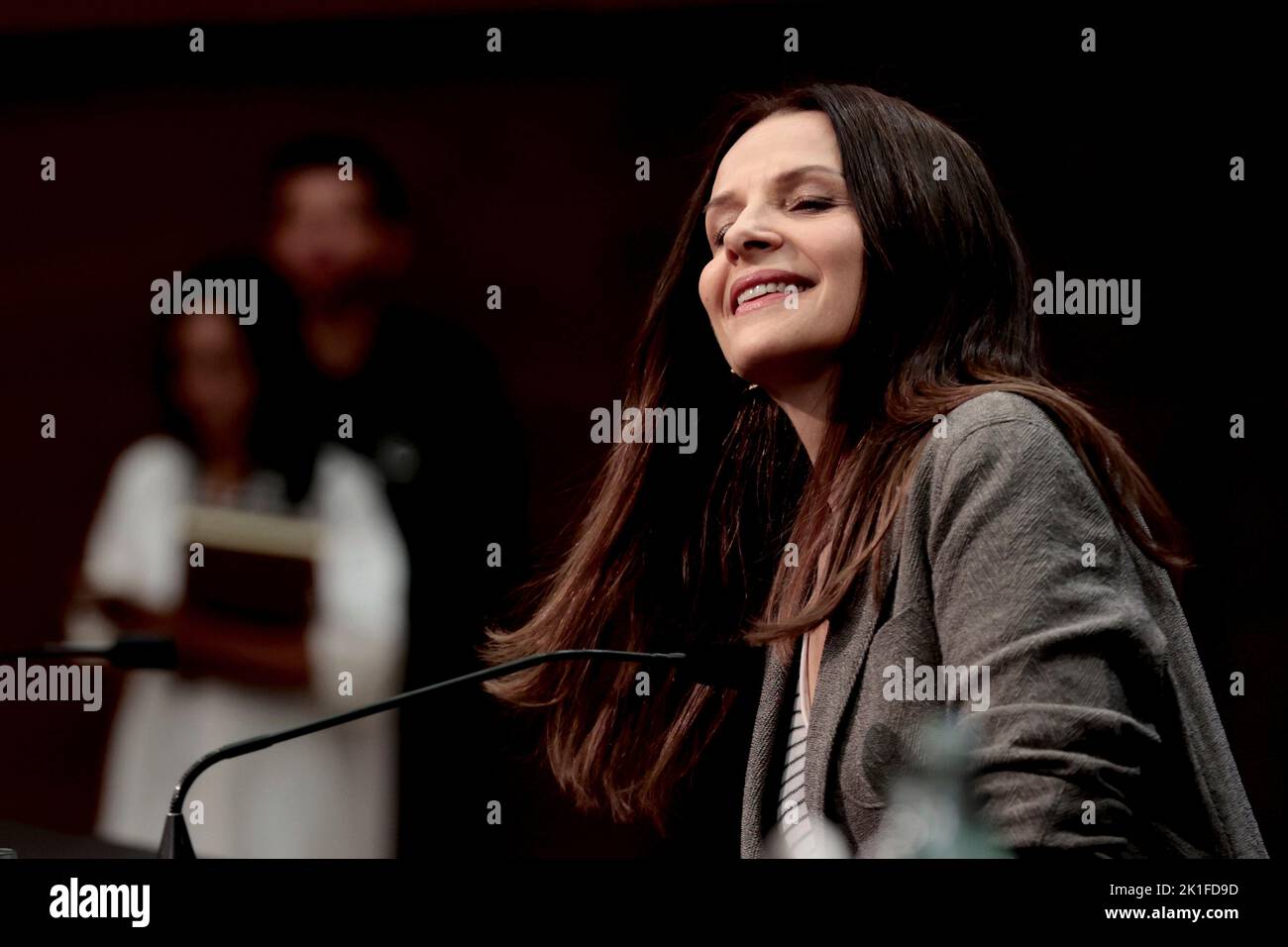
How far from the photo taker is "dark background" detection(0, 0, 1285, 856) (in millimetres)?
2154

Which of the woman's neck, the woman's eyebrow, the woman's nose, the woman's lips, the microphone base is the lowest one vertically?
the microphone base

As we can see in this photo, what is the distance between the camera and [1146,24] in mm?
2188

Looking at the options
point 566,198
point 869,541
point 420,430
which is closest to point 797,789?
point 869,541

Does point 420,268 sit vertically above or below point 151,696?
above

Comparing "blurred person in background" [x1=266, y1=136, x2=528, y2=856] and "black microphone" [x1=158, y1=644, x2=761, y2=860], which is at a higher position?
"blurred person in background" [x1=266, y1=136, x2=528, y2=856]

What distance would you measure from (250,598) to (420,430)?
37cm

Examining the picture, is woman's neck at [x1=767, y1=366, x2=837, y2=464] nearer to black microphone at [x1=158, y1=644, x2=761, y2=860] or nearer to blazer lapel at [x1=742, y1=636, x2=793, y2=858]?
blazer lapel at [x1=742, y1=636, x2=793, y2=858]

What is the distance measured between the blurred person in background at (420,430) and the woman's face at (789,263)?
0.53 metres

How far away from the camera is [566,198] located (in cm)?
230

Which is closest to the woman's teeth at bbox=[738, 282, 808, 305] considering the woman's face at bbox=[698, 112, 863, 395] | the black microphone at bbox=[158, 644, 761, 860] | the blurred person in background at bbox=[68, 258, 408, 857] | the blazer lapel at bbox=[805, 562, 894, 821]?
the woman's face at bbox=[698, 112, 863, 395]

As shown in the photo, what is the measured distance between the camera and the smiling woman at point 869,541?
1.48 meters

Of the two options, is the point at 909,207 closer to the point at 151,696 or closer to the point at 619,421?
the point at 619,421

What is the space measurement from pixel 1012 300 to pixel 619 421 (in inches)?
24.2
